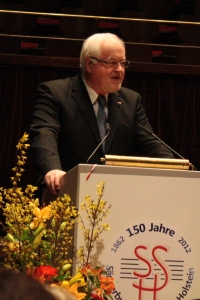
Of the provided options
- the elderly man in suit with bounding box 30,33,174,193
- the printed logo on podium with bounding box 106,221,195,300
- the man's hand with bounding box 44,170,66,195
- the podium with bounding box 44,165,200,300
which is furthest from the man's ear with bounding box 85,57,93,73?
the printed logo on podium with bounding box 106,221,195,300

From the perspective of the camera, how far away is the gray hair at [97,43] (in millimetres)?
2848

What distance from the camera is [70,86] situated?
287 centimetres

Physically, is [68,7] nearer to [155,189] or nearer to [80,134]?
[80,134]

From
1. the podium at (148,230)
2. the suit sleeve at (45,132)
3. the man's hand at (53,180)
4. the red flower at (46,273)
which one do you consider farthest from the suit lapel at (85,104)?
the red flower at (46,273)

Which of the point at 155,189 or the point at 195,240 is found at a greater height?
the point at 155,189

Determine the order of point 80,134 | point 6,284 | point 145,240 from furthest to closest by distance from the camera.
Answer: point 80,134 → point 145,240 → point 6,284

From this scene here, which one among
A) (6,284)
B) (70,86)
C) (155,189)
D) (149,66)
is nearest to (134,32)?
(149,66)

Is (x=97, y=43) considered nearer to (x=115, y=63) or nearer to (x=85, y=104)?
(x=115, y=63)

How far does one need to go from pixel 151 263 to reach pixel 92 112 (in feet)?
3.48

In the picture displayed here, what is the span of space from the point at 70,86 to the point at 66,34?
1417 mm

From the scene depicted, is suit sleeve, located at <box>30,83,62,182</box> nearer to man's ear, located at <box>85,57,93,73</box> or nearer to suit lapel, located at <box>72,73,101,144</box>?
suit lapel, located at <box>72,73,101,144</box>

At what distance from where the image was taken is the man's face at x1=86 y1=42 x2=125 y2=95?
9.28 ft

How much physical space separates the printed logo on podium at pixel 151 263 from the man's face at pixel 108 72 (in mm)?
1088

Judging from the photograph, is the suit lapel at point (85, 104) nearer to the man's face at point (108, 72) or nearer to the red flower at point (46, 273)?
the man's face at point (108, 72)
